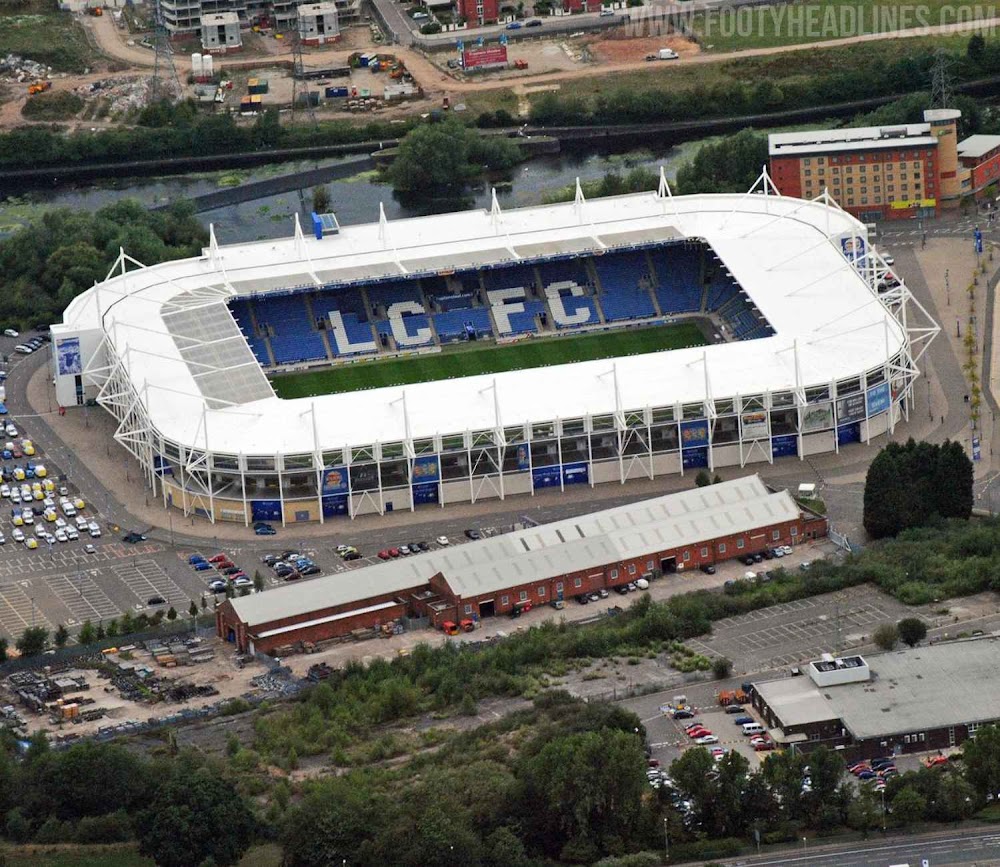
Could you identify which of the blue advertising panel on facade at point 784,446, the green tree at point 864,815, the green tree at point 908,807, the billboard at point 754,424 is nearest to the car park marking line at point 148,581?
the billboard at point 754,424

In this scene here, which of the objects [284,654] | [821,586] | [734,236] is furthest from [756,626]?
[734,236]

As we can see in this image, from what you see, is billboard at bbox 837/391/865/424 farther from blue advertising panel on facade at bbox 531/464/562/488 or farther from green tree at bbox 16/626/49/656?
green tree at bbox 16/626/49/656

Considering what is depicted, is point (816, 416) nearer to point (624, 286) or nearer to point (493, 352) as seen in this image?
point (493, 352)

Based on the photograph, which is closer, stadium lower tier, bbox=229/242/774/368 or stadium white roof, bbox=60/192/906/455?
stadium white roof, bbox=60/192/906/455

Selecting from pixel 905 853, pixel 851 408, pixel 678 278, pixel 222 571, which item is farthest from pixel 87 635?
pixel 678 278

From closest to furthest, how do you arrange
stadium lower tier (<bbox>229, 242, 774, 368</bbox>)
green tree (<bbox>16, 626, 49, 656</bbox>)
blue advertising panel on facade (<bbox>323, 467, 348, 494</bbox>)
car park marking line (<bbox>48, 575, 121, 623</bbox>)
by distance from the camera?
green tree (<bbox>16, 626, 49, 656</bbox>)
car park marking line (<bbox>48, 575, 121, 623</bbox>)
blue advertising panel on facade (<bbox>323, 467, 348, 494</bbox>)
stadium lower tier (<bbox>229, 242, 774, 368</bbox>)

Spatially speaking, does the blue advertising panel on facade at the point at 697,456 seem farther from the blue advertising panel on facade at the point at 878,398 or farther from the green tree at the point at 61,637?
the green tree at the point at 61,637

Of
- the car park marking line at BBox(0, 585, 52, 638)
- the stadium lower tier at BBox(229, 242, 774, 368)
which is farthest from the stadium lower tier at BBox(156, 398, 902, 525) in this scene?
the stadium lower tier at BBox(229, 242, 774, 368)

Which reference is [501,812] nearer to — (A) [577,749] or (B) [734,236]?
(A) [577,749]
